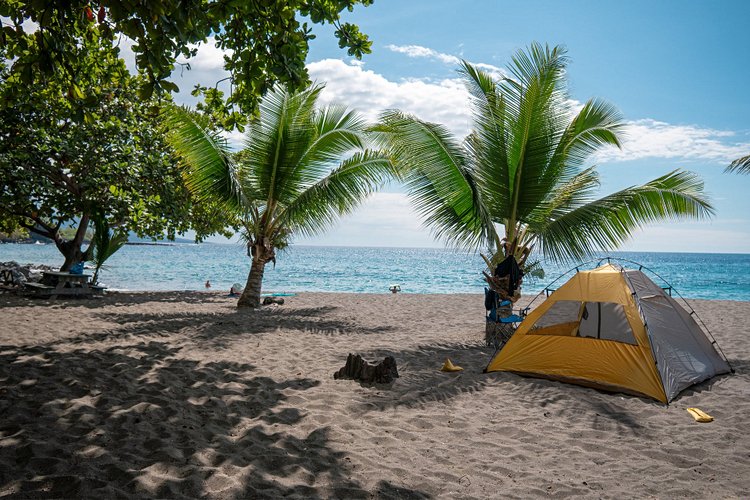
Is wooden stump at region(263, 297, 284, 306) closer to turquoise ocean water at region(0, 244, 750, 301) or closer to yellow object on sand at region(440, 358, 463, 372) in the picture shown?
turquoise ocean water at region(0, 244, 750, 301)

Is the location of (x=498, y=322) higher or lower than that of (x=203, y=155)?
lower

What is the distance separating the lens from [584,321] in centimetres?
718

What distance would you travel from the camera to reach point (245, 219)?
12.3m

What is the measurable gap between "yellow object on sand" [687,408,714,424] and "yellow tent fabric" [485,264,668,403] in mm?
326

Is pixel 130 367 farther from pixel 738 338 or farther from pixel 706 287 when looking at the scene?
pixel 706 287

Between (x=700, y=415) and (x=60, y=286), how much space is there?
14278 millimetres

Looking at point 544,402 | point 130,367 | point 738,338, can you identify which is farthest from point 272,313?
point 738,338

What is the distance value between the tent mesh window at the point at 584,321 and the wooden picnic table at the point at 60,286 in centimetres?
1224

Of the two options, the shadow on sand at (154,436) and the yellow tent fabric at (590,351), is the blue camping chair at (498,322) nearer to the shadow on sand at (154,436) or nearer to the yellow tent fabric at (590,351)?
the yellow tent fabric at (590,351)

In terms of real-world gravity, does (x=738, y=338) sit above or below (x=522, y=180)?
below

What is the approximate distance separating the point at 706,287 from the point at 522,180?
39.5m

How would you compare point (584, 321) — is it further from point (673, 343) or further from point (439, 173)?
point (439, 173)

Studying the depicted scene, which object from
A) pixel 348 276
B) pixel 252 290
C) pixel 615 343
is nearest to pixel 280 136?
pixel 252 290

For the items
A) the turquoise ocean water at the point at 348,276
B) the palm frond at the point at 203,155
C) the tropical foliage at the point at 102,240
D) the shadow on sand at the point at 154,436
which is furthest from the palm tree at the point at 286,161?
the shadow on sand at the point at 154,436
